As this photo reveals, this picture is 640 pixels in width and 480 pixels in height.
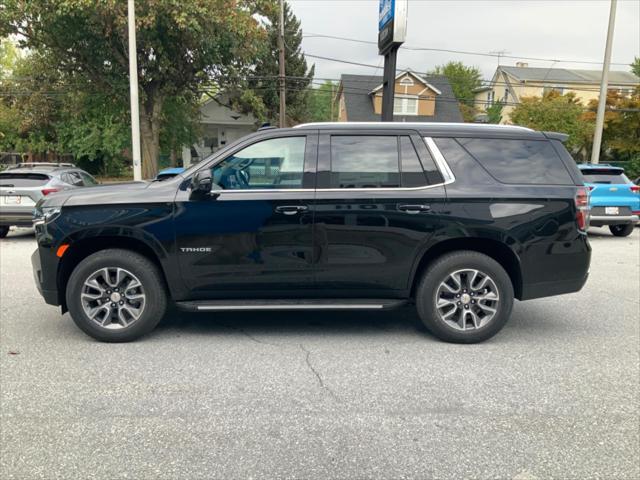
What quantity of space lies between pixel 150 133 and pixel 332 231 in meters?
20.1

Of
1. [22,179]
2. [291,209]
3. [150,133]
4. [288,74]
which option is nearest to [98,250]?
[291,209]

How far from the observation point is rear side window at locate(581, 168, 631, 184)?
36.6ft

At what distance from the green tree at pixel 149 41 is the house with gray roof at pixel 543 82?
33.0 meters

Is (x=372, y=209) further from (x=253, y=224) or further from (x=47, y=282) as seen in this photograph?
(x=47, y=282)

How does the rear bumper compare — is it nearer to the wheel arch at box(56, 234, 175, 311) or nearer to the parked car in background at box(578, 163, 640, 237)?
the parked car in background at box(578, 163, 640, 237)

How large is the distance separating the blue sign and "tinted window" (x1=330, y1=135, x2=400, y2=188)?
5.95 meters

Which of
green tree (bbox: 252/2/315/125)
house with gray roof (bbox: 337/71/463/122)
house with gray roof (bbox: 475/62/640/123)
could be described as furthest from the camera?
house with gray roof (bbox: 475/62/640/123)

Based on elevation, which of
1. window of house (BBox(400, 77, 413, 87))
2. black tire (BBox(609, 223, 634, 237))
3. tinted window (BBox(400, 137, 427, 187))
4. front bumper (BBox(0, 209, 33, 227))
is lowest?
black tire (BBox(609, 223, 634, 237))

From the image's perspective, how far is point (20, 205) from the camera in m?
10.0

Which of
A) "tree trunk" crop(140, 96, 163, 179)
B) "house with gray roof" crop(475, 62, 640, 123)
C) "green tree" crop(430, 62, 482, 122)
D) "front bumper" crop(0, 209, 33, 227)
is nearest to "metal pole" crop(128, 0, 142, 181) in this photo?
"front bumper" crop(0, 209, 33, 227)

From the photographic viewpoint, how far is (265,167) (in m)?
4.33

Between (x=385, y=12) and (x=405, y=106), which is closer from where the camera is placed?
(x=385, y=12)

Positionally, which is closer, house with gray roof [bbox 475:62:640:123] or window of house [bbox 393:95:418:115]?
window of house [bbox 393:95:418:115]

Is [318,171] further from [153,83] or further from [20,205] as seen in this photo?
[153,83]
